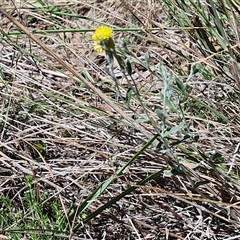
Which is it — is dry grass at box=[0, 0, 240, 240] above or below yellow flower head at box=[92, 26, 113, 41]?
below

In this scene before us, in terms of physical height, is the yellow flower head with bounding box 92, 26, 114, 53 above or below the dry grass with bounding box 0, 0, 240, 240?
above

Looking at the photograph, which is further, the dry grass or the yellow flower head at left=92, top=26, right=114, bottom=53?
the dry grass

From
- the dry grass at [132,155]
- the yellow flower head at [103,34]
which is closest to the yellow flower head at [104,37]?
the yellow flower head at [103,34]

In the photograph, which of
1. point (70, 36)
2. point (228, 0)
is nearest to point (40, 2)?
point (70, 36)

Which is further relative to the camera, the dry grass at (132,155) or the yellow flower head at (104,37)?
the dry grass at (132,155)

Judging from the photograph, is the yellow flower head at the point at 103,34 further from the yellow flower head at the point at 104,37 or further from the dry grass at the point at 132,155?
the dry grass at the point at 132,155

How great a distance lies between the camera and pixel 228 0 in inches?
60.4

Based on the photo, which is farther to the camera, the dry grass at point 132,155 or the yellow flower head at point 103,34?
the dry grass at point 132,155

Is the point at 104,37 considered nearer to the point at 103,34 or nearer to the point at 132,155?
the point at 103,34

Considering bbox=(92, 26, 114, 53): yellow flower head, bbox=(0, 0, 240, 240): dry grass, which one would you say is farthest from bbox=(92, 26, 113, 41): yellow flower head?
bbox=(0, 0, 240, 240): dry grass

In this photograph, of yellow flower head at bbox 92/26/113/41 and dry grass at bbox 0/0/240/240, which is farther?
dry grass at bbox 0/0/240/240

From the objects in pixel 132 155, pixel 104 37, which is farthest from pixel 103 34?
pixel 132 155

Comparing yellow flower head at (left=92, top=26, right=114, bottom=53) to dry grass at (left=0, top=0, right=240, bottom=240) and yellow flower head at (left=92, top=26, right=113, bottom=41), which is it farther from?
dry grass at (left=0, top=0, right=240, bottom=240)

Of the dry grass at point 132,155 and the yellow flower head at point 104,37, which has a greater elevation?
the yellow flower head at point 104,37
